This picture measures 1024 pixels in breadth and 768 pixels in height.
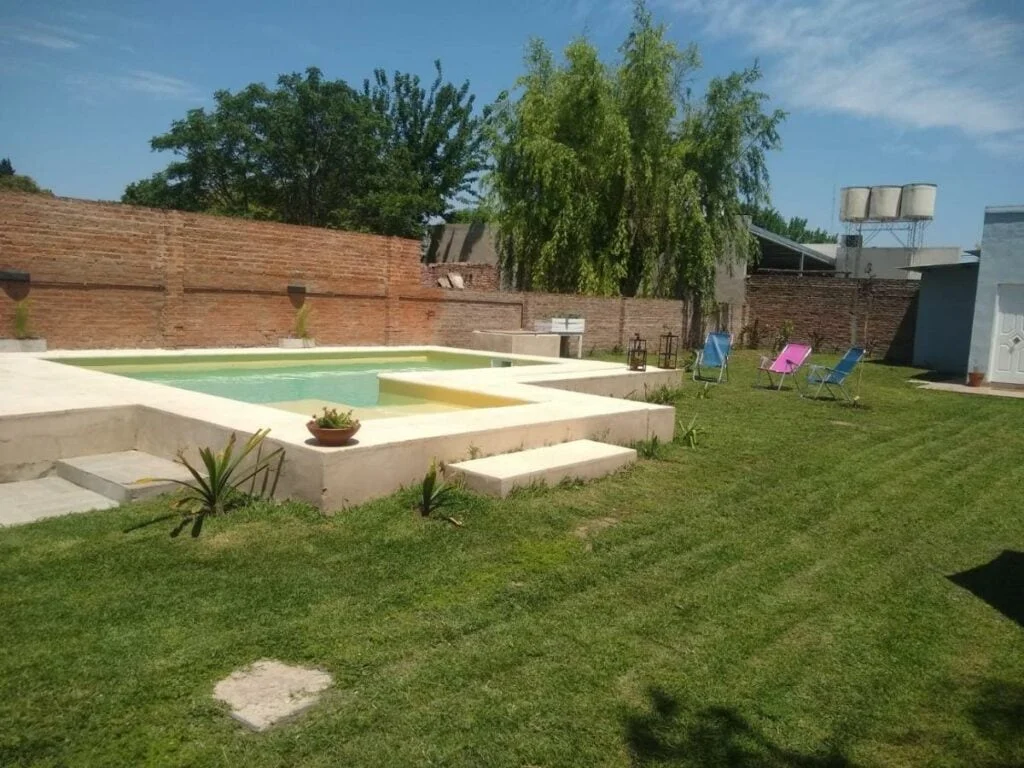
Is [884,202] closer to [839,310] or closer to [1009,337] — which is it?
[839,310]

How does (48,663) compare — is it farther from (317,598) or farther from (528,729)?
(528,729)

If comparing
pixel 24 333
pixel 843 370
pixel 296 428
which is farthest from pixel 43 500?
pixel 843 370

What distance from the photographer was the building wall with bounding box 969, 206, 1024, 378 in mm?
15023

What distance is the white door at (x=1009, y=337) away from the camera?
15.1 metres

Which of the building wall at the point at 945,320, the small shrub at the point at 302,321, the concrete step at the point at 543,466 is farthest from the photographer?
the building wall at the point at 945,320

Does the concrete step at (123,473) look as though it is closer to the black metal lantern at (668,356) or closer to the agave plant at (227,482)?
the agave plant at (227,482)

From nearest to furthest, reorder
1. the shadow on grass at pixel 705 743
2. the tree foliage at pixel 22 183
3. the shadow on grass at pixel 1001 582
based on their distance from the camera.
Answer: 1. the shadow on grass at pixel 705 743
2. the shadow on grass at pixel 1001 582
3. the tree foliage at pixel 22 183

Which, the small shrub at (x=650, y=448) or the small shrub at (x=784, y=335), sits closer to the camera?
the small shrub at (x=650, y=448)

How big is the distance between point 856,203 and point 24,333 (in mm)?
27581

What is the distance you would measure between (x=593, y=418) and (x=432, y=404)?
8.38 feet

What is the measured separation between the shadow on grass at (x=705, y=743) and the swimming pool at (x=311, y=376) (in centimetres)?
512

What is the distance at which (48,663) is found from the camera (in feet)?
9.93

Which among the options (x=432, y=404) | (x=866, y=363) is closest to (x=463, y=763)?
(x=432, y=404)

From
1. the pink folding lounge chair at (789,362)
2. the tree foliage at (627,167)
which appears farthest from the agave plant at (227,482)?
the tree foliage at (627,167)
